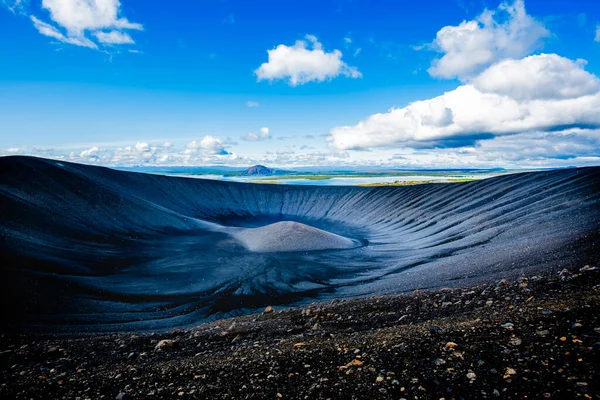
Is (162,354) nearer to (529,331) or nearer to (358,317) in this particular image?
(358,317)

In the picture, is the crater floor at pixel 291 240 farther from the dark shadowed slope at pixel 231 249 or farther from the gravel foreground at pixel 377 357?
the gravel foreground at pixel 377 357

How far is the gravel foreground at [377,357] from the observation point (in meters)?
3.66

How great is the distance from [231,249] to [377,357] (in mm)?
25553

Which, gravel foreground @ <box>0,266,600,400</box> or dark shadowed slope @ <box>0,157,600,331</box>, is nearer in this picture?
gravel foreground @ <box>0,266,600,400</box>

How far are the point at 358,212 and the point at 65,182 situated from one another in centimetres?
4065

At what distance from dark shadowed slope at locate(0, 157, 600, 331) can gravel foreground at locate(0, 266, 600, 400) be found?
4.68m

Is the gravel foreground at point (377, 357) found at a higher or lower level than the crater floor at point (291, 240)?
higher

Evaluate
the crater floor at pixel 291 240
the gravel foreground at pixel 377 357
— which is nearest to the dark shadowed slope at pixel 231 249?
the crater floor at pixel 291 240

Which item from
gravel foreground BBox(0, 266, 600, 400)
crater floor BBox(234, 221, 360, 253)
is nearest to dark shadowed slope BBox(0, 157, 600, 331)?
crater floor BBox(234, 221, 360, 253)

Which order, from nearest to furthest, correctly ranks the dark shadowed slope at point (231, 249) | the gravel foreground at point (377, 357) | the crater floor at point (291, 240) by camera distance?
the gravel foreground at point (377, 357) → the dark shadowed slope at point (231, 249) → the crater floor at point (291, 240)

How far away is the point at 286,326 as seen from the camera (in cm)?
820

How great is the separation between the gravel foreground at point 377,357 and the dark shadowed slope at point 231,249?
4677 mm

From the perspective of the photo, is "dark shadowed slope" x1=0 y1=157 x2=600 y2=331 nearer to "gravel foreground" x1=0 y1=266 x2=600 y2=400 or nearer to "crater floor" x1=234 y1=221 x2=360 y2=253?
"crater floor" x1=234 y1=221 x2=360 y2=253

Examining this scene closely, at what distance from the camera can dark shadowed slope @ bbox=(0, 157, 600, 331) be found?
13155mm
